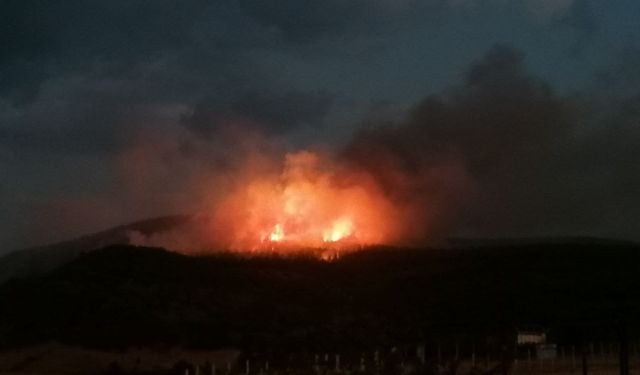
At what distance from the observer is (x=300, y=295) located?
98.8m

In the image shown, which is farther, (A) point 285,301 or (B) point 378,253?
(B) point 378,253

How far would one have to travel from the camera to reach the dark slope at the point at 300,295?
8156 cm

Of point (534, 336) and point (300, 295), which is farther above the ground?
point (300, 295)

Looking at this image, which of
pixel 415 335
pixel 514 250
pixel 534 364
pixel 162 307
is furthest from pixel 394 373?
pixel 514 250

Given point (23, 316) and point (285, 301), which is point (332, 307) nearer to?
point (285, 301)

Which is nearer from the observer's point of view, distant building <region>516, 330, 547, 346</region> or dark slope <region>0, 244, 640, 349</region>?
distant building <region>516, 330, 547, 346</region>

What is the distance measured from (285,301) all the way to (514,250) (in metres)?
39.7

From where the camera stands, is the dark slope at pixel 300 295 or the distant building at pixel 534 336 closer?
the distant building at pixel 534 336

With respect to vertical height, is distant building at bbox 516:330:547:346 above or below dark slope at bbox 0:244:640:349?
below

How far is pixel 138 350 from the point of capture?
78125 millimetres

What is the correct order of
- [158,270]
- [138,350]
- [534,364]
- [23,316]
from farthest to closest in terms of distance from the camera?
[158,270], [23,316], [138,350], [534,364]

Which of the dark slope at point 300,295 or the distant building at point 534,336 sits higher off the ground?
the dark slope at point 300,295

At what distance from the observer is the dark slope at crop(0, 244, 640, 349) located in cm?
8156

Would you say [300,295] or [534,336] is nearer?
[534,336]
